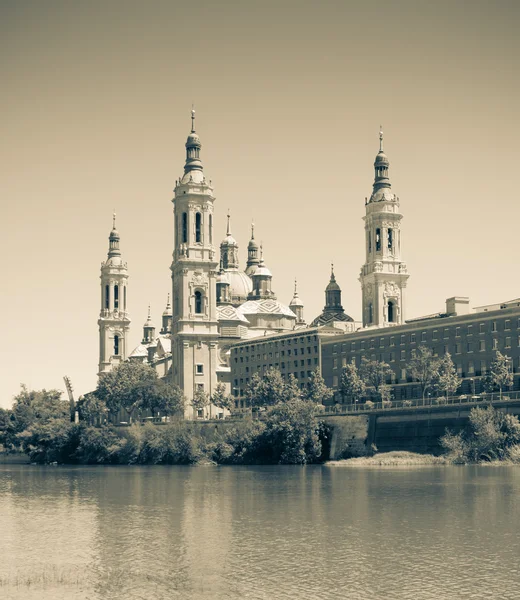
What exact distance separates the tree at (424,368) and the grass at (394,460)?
1913 centimetres

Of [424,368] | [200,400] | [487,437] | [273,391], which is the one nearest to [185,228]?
[200,400]

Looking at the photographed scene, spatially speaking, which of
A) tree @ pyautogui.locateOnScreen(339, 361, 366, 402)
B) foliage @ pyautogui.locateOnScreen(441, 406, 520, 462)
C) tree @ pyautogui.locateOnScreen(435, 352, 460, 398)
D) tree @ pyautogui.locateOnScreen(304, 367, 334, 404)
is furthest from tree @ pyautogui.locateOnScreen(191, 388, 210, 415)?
foliage @ pyautogui.locateOnScreen(441, 406, 520, 462)

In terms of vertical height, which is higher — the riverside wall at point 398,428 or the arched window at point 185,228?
the arched window at point 185,228

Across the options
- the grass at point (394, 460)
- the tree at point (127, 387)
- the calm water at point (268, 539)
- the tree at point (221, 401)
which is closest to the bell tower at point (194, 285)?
the tree at point (221, 401)

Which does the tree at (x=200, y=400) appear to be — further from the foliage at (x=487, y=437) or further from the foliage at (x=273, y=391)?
the foliage at (x=487, y=437)

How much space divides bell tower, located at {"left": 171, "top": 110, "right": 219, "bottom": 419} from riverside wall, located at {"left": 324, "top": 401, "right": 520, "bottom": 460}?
58.6 metres

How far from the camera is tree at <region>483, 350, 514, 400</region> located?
456ft

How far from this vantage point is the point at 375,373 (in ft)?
536

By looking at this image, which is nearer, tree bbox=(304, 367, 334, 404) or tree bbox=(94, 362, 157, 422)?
tree bbox=(304, 367, 334, 404)

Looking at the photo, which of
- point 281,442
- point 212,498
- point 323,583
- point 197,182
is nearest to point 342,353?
point 197,182

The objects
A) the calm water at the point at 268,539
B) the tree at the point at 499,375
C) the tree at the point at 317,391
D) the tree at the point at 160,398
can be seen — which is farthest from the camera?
the tree at the point at 160,398

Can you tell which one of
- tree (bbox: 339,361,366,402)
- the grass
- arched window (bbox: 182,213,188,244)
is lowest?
the grass

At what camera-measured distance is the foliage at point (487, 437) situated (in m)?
114

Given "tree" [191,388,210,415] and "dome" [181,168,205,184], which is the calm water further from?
"dome" [181,168,205,184]
